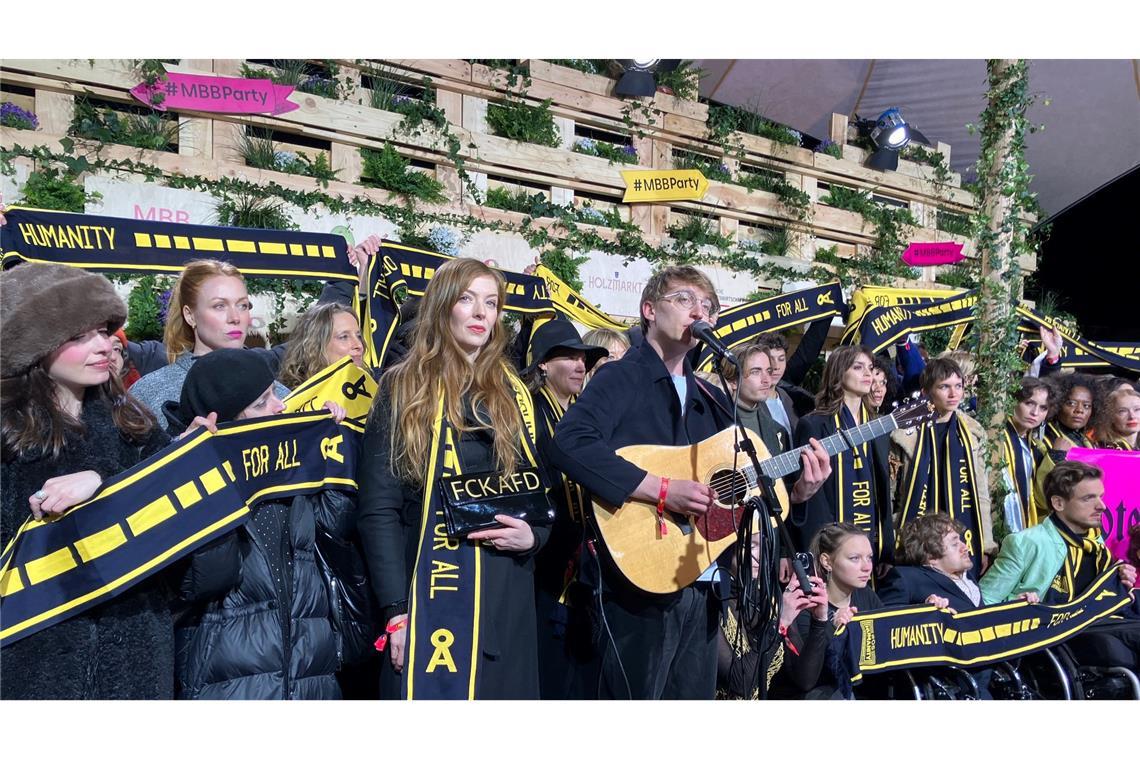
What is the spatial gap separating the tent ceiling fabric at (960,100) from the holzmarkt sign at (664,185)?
5.25ft

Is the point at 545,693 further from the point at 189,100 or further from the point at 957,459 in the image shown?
the point at 189,100

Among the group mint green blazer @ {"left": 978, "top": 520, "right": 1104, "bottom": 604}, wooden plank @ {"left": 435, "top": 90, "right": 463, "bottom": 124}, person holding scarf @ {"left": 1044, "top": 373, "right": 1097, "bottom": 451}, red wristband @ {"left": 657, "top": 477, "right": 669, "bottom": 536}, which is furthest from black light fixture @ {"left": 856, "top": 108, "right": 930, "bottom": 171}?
red wristband @ {"left": 657, "top": 477, "right": 669, "bottom": 536}

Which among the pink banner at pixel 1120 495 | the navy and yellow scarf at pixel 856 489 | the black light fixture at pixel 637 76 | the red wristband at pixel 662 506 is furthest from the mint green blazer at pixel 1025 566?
the black light fixture at pixel 637 76

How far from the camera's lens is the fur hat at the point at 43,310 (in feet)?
8.54

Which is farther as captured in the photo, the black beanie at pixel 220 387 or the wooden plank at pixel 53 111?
the wooden plank at pixel 53 111

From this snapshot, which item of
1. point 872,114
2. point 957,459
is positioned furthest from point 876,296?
point 872,114

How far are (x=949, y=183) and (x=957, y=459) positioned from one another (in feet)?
20.9

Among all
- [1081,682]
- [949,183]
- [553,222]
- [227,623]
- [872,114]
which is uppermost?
[872,114]

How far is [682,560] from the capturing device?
340 cm

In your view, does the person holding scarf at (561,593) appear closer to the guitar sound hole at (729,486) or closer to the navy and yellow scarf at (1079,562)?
the guitar sound hole at (729,486)

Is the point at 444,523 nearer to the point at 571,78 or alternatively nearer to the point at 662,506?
the point at 662,506

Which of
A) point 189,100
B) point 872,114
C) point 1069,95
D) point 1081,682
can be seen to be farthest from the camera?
point 872,114

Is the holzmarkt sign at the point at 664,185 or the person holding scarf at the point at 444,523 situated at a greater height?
the holzmarkt sign at the point at 664,185

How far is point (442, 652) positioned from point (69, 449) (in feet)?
4.18
